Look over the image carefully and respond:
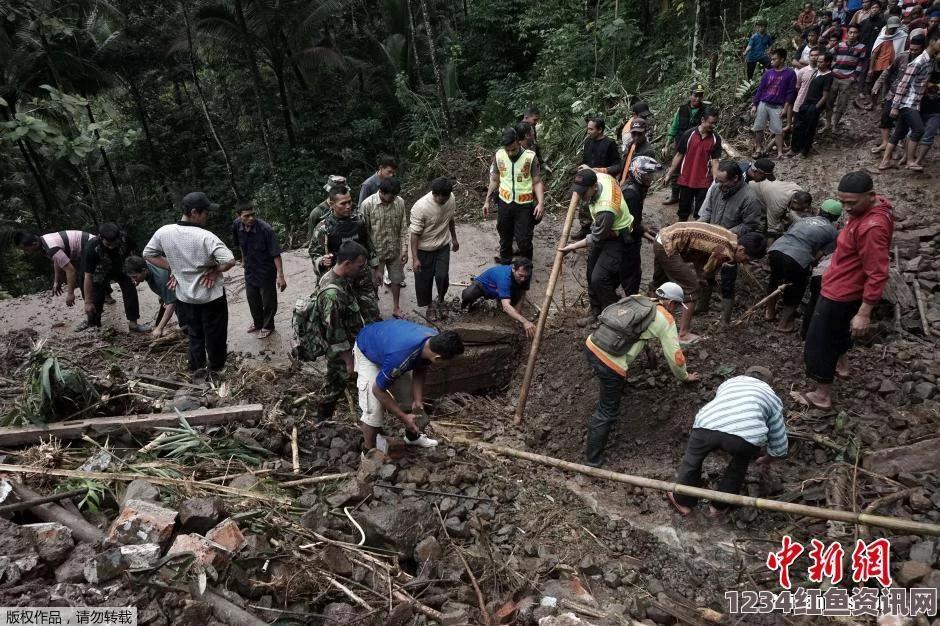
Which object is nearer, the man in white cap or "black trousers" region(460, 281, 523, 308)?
the man in white cap

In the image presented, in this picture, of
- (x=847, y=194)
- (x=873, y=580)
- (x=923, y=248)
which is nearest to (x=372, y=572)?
(x=873, y=580)

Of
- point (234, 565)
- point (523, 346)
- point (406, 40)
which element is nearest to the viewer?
point (234, 565)

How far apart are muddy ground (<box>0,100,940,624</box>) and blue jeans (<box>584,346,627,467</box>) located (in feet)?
0.77

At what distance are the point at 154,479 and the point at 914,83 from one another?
9227 millimetres

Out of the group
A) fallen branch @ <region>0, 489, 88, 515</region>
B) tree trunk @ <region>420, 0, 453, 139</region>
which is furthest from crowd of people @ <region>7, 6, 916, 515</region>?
tree trunk @ <region>420, 0, 453, 139</region>

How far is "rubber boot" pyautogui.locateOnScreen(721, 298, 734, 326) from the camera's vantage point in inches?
230

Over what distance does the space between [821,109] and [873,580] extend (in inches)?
293

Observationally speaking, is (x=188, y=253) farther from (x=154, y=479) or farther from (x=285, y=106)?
(x=285, y=106)

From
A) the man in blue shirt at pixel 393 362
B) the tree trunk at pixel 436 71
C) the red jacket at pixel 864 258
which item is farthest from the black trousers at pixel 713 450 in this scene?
the tree trunk at pixel 436 71

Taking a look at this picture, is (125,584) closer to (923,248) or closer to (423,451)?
(423,451)

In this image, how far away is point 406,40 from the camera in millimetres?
16656

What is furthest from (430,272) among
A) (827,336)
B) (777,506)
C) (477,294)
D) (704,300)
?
(777,506)

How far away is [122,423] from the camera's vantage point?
418 centimetres

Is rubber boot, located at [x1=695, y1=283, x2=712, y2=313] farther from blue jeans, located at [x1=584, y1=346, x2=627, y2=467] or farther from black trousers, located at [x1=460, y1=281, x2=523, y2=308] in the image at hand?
blue jeans, located at [x1=584, y1=346, x2=627, y2=467]
